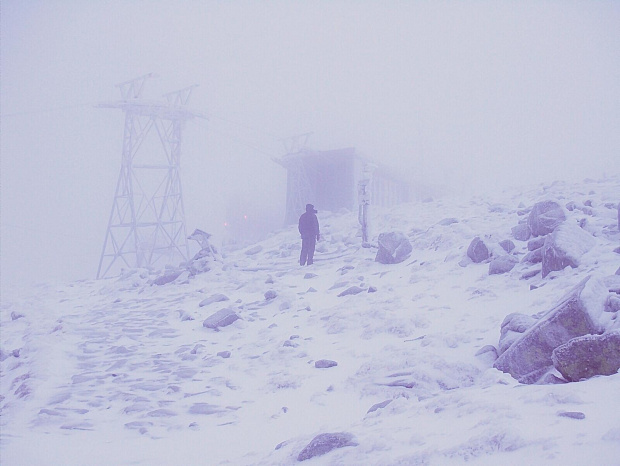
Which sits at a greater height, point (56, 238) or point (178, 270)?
point (178, 270)

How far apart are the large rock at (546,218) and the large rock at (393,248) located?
2.60 m

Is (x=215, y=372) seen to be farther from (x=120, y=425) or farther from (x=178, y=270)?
(x=178, y=270)

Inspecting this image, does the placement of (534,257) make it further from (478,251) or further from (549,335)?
(549,335)

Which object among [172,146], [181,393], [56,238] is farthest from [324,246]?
[56,238]

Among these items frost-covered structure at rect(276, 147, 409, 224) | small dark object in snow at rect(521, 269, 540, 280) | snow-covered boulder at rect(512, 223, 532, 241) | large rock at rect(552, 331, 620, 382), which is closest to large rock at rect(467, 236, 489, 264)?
snow-covered boulder at rect(512, 223, 532, 241)

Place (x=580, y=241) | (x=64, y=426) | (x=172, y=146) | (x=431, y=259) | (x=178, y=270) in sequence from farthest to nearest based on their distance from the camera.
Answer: (x=172, y=146)
(x=178, y=270)
(x=431, y=259)
(x=580, y=241)
(x=64, y=426)

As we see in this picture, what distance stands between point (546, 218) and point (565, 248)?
1729 millimetres

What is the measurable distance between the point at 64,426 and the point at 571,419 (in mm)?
3924

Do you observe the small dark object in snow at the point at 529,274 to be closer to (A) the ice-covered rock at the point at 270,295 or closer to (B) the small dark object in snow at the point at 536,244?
(B) the small dark object in snow at the point at 536,244

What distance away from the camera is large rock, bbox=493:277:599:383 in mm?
3309

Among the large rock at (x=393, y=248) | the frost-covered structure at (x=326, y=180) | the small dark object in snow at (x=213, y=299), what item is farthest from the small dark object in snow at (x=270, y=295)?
the frost-covered structure at (x=326, y=180)

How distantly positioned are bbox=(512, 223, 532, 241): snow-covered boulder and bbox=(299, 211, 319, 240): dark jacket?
4.49 meters

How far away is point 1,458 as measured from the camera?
3.39 metres

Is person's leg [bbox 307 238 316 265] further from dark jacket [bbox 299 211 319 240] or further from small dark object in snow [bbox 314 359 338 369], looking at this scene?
small dark object in snow [bbox 314 359 338 369]
